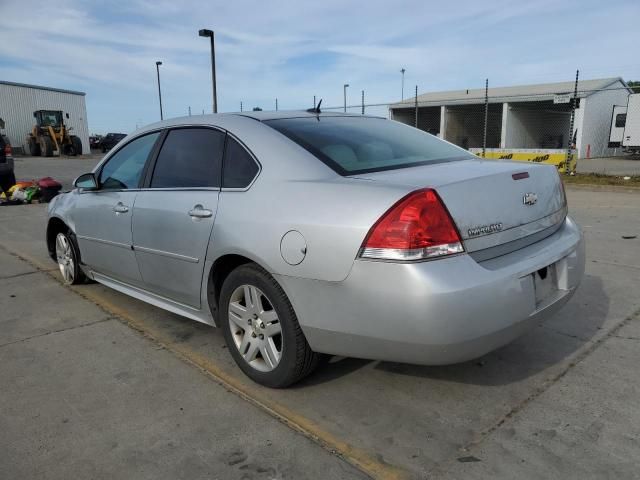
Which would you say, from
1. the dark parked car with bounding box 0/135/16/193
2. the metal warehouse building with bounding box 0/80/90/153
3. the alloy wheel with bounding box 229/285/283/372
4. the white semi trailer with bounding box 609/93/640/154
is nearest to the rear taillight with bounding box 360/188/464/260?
the alloy wheel with bounding box 229/285/283/372

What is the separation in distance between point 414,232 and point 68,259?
12.5 feet

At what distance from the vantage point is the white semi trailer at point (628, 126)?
24688 mm

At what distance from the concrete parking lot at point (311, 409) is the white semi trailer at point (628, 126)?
2510cm

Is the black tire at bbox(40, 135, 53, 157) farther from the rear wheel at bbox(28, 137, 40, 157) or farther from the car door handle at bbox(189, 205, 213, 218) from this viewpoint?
the car door handle at bbox(189, 205, 213, 218)

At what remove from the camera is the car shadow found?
9.77 feet

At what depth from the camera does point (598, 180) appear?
13188 millimetres

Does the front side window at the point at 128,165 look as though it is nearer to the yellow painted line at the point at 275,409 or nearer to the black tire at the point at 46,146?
the yellow painted line at the point at 275,409

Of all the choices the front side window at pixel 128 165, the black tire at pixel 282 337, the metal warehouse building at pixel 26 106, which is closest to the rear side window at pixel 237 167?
the black tire at pixel 282 337

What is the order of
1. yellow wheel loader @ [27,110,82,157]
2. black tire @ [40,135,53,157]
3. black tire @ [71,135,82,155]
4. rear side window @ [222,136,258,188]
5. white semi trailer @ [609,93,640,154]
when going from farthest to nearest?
black tire @ [71,135,82,155]
yellow wheel loader @ [27,110,82,157]
black tire @ [40,135,53,157]
white semi trailer @ [609,93,640,154]
rear side window @ [222,136,258,188]

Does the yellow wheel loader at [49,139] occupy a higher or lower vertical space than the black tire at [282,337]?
higher

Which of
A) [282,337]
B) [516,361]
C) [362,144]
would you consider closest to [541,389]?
[516,361]

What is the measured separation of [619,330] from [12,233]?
806 centimetres

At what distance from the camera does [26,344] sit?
141 inches

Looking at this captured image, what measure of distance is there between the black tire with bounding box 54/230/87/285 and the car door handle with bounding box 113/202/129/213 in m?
1.03
